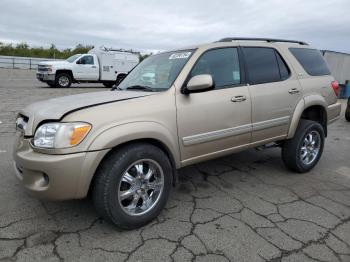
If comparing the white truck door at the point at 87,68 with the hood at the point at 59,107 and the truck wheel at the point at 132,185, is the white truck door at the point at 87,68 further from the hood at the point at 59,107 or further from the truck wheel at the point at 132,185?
the truck wheel at the point at 132,185

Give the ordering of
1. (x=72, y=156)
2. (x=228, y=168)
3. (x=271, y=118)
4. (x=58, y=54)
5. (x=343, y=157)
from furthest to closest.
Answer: (x=58, y=54) → (x=343, y=157) → (x=228, y=168) → (x=271, y=118) → (x=72, y=156)

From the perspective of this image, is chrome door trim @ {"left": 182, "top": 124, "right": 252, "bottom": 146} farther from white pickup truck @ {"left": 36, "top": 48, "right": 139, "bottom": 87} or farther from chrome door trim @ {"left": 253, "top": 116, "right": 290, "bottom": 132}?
white pickup truck @ {"left": 36, "top": 48, "right": 139, "bottom": 87}

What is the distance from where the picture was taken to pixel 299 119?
4.46 m

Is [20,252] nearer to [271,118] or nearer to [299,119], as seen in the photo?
[271,118]

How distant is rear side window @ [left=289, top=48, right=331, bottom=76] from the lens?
4.60 m

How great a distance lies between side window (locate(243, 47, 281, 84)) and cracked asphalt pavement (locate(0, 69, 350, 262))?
4.45 ft

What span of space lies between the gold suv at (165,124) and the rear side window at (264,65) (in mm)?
17

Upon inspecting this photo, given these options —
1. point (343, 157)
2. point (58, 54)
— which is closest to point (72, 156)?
point (343, 157)

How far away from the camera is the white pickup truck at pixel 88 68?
1714cm

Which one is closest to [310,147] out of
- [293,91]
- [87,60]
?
[293,91]

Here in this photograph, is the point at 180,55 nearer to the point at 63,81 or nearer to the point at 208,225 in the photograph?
the point at 208,225

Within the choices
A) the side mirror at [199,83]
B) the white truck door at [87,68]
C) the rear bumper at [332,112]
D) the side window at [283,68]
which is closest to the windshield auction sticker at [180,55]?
the side mirror at [199,83]

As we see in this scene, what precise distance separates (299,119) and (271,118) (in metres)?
0.65

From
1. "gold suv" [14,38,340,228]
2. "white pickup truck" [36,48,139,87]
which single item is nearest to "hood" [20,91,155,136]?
"gold suv" [14,38,340,228]
